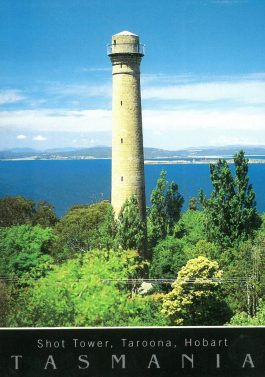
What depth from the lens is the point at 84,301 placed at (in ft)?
21.8

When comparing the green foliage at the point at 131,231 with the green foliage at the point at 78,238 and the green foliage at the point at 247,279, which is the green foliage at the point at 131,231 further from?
the green foliage at the point at 247,279

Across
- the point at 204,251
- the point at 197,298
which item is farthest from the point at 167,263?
the point at 197,298

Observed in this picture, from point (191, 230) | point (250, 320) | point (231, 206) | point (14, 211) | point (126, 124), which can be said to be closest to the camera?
point (250, 320)

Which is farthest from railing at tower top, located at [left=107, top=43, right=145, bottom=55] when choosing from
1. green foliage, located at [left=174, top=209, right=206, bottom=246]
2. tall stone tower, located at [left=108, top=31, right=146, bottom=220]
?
green foliage, located at [left=174, top=209, right=206, bottom=246]

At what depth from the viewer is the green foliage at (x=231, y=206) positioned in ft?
33.7

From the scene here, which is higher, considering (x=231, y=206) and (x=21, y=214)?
(x=231, y=206)

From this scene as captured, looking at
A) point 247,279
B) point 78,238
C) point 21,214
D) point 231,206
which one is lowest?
point 247,279

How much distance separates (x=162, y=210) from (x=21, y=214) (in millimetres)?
5338

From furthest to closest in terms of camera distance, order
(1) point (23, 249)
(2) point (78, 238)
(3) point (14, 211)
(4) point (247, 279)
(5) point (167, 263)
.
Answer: (3) point (14, 211) < (2) point (78, 238) < (1) point (23, 249) < (5) point (167, 263) < (4) point (247, 279)

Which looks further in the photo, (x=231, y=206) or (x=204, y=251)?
(x=231, y=206)

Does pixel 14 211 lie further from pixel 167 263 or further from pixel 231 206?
pixel 231 206

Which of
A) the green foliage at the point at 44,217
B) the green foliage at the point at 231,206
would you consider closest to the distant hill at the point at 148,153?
the green foliage at the point at 231,206

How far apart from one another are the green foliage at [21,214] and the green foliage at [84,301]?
703cm
